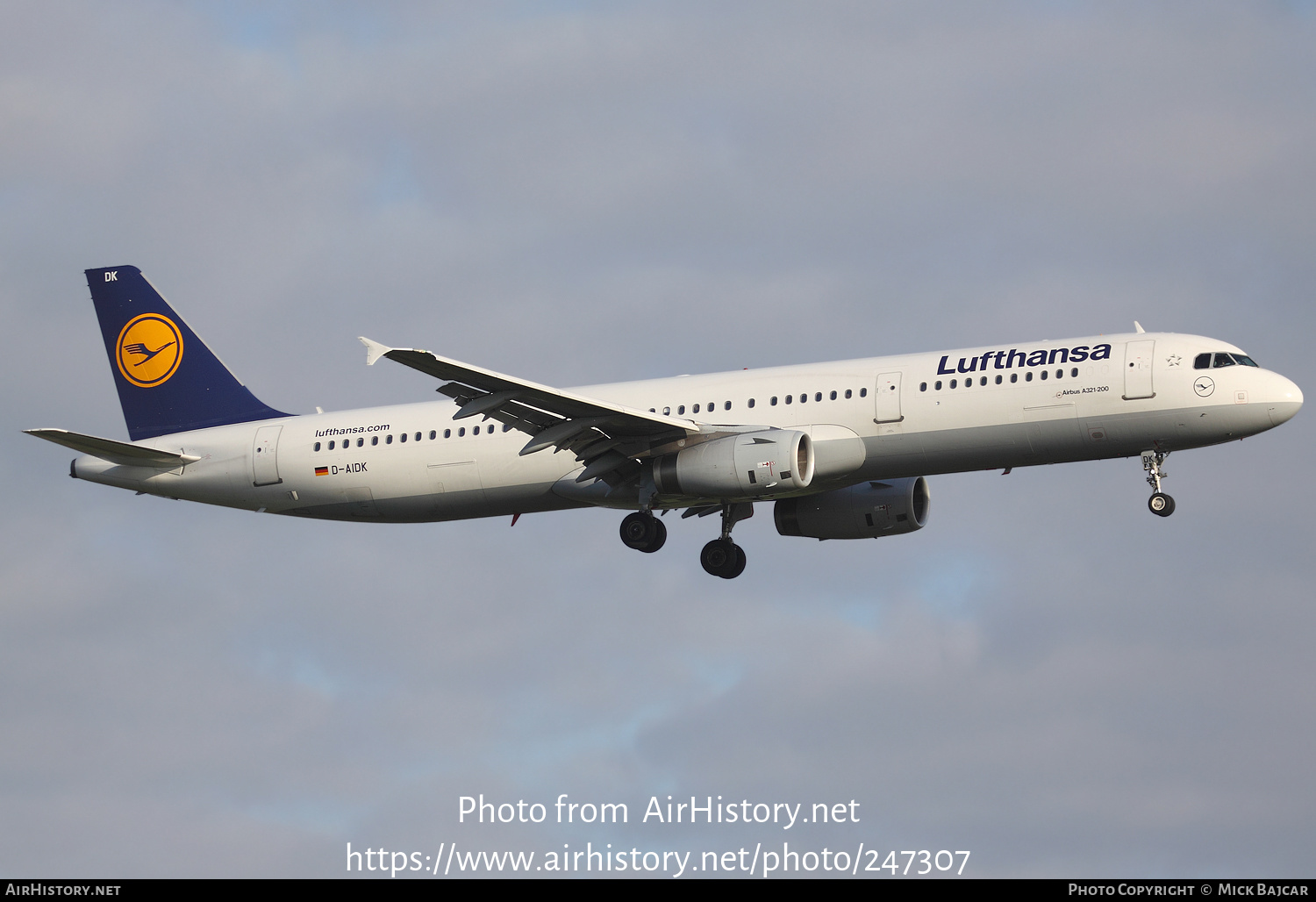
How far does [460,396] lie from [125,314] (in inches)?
640

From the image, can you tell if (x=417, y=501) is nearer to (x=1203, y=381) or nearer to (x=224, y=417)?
(x=224, y=417)

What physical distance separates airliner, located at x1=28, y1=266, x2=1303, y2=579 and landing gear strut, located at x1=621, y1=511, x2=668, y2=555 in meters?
0.07

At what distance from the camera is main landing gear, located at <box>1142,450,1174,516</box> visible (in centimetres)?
4150

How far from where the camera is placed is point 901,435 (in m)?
42.2

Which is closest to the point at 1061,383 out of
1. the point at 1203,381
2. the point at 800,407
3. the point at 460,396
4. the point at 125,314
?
the point at 1203,381

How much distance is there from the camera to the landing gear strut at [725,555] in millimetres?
47188

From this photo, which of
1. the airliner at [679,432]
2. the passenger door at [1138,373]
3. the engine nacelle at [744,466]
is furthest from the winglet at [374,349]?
the passenger door at [1138,373]

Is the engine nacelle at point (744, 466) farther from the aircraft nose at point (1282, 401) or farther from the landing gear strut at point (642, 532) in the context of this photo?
the aircraft nose at point (1282, 401)

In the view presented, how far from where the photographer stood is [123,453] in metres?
48.0

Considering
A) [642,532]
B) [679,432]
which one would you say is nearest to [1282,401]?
[679,432]

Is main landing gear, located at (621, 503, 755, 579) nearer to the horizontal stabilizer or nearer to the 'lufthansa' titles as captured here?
the 'lufthansa' titles

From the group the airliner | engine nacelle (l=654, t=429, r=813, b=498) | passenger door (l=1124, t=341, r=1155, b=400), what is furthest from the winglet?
passenger door (l=1124, t=341, r=1155, b=400)

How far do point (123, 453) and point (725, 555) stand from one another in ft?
55.8

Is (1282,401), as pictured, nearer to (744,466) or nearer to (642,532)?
(744,466)
